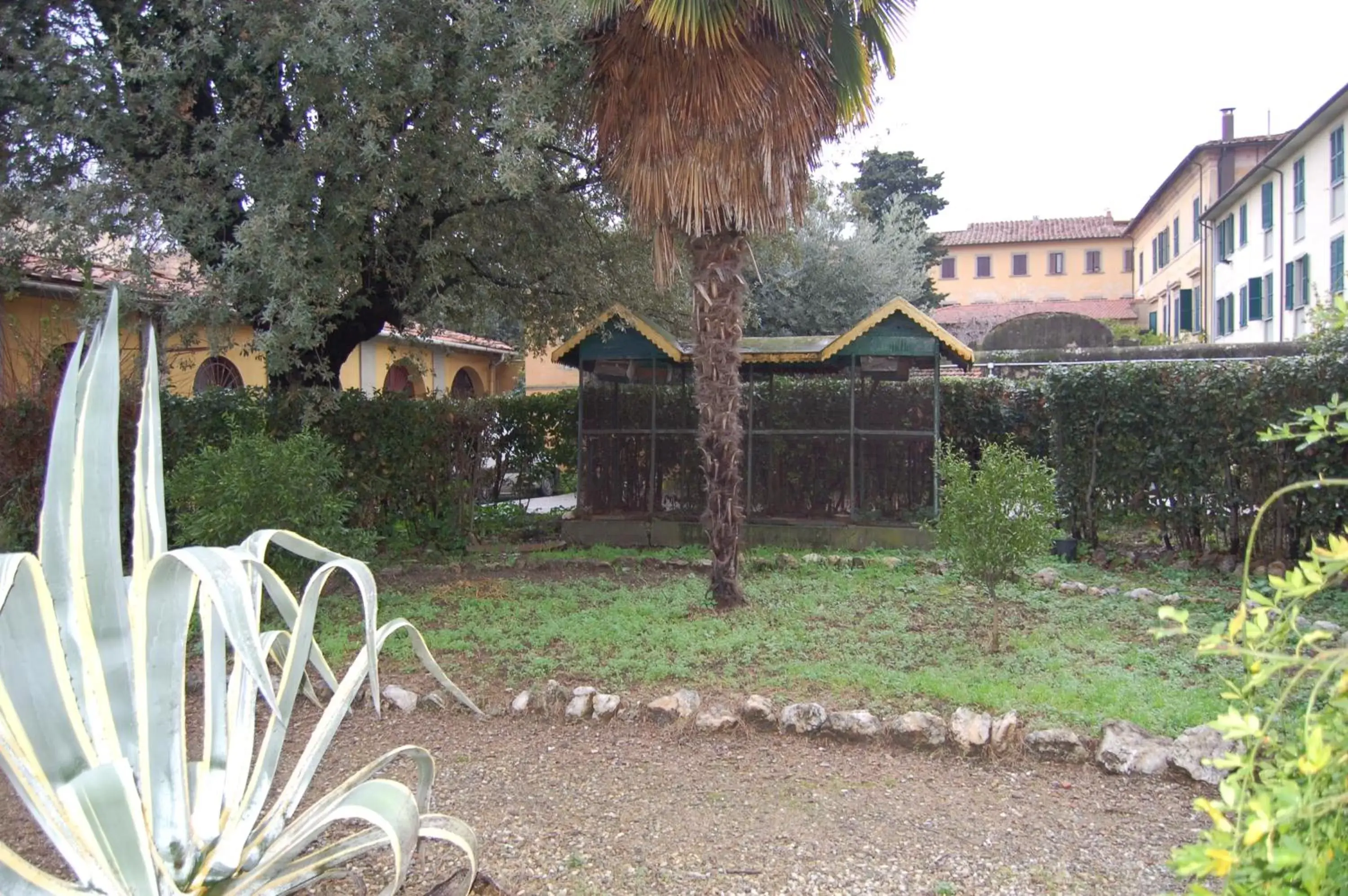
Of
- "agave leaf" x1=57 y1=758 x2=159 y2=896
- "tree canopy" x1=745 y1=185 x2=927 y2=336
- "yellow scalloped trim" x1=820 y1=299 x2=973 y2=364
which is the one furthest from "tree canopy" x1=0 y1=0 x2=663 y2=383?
"tree canopy" x1=745 y1=185 x2=927 y2=336

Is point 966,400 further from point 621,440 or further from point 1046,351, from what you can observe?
point 1046,351

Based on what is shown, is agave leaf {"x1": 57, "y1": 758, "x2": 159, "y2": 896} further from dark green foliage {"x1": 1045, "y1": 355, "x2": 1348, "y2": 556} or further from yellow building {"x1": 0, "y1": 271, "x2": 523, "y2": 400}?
dark green foliage {"x1": 1045, "y1": 355, "x2": 1348, "y2": 556}

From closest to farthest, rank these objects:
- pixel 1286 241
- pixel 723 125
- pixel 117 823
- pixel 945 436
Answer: pixel 117 823, pixel 723 125, pixel 945 436, pixel 1286 241

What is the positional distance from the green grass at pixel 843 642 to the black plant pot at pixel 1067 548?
2.42 feet

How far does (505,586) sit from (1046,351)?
1625 cm

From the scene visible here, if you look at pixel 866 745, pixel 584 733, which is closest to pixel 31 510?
pixel 584 733

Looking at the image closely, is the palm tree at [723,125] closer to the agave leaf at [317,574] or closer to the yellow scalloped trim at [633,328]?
the yellow scalloped trim at [633,328]

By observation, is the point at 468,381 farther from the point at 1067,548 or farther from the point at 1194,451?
the point at 1194,451

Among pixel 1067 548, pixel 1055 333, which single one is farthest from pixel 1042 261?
pixel 1067 548

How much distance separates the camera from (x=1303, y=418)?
6.23 ft

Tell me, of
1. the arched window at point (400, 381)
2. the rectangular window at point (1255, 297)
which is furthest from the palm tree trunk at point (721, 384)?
the rectangular window at point (1255, 297)

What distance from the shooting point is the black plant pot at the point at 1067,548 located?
10.1 m

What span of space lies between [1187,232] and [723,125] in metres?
39.2

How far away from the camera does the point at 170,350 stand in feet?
34.3
